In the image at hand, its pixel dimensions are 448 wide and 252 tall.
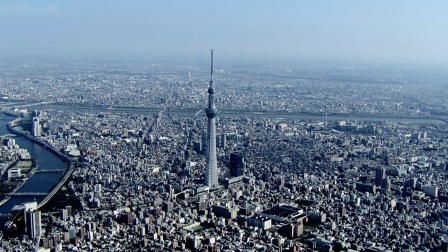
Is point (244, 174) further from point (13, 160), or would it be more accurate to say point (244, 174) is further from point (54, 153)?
point (13, 160)

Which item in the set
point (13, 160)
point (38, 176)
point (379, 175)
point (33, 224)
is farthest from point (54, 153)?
point (379, 175)

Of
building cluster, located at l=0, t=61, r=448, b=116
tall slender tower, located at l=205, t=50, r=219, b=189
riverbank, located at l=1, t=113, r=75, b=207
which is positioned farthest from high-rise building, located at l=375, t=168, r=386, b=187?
building cluster, located at l=0, t=61, r=448, b=116

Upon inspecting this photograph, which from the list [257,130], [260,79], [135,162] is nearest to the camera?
[135,162]

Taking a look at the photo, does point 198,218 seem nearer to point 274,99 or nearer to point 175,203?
point 175,203

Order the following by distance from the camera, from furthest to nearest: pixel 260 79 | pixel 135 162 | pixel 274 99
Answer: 1. pixel 260 79
2. pixel 274 99
3. pixel 135 162

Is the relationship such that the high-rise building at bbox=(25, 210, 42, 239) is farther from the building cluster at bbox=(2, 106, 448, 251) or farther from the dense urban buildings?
the building cluster at bbox=(2, 106, 448, 251)

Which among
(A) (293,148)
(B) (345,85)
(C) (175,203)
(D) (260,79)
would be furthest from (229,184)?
(D) (260,79)
